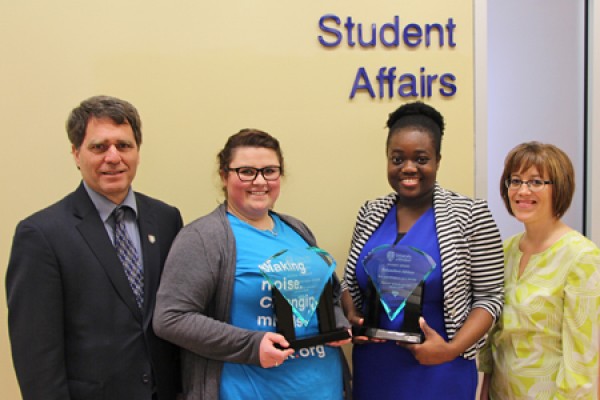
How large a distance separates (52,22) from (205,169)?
3.21ft

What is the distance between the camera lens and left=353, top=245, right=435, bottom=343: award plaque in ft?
5.32

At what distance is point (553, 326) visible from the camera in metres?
1.64

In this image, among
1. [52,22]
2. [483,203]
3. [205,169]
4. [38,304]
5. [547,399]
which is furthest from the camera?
[205,169]

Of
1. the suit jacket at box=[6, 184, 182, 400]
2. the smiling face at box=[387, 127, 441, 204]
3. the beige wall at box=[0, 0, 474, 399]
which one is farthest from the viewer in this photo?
the beige wall at box=[0, 0, 474, 399]

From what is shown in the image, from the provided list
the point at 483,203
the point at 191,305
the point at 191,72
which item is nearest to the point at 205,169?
the point at 191,72

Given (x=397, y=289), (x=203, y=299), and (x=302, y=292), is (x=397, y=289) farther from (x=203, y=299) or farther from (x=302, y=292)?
(x=203, y=299)

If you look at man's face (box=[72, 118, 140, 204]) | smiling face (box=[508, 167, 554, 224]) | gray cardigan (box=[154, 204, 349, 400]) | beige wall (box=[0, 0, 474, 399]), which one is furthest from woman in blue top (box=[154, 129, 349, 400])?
smiling face (box=[508, 167, 554, 224])

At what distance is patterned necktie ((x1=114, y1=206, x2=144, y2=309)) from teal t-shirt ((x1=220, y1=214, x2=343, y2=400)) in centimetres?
33

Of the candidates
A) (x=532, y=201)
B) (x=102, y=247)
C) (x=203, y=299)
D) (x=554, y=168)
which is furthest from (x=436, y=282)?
(x=102, y=247)

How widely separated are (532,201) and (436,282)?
48 cm

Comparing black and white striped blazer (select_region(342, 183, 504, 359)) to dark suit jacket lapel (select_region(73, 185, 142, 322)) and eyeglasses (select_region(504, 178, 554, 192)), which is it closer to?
eyeglasses (select_region(504, 178, 554, 192))

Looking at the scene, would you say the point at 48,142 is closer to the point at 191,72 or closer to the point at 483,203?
the point at 191,72

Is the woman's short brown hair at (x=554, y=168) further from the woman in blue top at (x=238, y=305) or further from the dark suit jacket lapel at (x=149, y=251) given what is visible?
the dark suit jacket lapel at (x=149, y=251)

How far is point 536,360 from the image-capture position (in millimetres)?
1670
